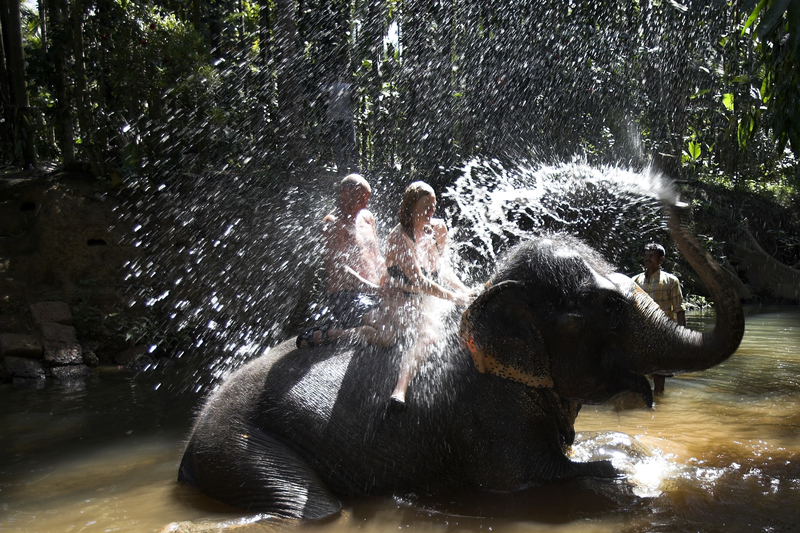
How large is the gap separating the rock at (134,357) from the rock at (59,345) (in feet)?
1.82

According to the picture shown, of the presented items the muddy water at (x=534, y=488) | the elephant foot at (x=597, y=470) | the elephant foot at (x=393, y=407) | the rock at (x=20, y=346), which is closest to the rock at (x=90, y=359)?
the rock at (x=20, y=346)

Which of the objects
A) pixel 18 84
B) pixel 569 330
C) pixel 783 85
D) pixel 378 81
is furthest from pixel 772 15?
pixel 18 84

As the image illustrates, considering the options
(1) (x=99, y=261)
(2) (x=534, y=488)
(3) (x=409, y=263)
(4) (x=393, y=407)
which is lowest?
(2) (x=534, y=488)

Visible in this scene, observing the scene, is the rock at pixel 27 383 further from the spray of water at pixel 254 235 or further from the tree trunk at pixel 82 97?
the tree trunk at pixel 82 97

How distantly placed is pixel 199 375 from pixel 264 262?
9.75ft

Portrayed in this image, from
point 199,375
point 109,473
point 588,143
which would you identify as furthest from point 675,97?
point 109,473

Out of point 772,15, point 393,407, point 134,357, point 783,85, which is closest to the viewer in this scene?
point 772,15

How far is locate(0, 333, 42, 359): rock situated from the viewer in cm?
714

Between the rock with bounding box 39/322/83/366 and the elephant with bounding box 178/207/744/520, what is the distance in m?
5.05

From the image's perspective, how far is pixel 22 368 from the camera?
7000 millimetres

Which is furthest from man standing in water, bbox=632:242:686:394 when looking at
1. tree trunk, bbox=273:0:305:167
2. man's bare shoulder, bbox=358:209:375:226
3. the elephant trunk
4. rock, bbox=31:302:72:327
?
rock, bbox=31:302:72:327

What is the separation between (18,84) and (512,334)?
12.0m

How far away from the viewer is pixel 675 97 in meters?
12.0

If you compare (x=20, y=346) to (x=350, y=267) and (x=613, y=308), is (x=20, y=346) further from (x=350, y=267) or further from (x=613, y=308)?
(x=613, y=308)
